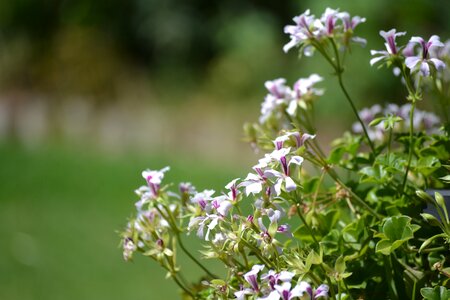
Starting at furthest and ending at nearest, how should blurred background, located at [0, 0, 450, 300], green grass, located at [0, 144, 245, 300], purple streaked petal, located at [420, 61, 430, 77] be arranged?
blurred background, located at [0, 0, 450, 300] → green grass, located at [0, 144, 245, 300] → purple streaked petal, located at [420, 61, 430, 77]

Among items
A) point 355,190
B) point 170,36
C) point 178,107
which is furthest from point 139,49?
point 355,190

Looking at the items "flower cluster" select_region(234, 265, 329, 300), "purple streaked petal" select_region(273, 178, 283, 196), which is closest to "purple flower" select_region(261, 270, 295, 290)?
"flower cluster" select_region(234, 265, 329, 300)

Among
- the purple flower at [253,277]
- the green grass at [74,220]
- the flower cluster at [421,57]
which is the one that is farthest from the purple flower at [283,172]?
the green grass at [74,220]

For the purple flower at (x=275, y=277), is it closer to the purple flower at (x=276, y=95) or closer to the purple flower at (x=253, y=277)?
the purple flower at (x=253, y=277)

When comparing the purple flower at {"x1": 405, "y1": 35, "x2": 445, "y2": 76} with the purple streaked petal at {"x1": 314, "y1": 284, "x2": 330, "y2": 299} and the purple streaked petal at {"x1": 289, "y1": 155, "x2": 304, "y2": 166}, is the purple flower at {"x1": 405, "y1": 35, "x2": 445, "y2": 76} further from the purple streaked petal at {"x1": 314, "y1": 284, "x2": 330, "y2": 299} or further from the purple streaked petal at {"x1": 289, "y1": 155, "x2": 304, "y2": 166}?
the purple streaked petal at {"x1": 314, "y1": 284, "x2": 330, "y2": 299}

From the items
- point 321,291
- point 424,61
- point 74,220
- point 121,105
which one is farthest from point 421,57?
point 121,105

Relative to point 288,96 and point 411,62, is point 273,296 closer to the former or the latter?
point 411,62
